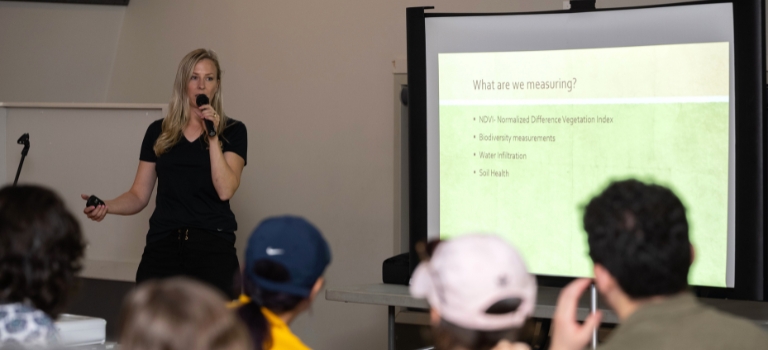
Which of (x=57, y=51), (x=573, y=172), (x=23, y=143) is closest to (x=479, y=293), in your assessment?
(x=573, y=172)

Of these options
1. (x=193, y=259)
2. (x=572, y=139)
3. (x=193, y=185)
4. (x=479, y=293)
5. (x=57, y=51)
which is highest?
(x=57, y=51)

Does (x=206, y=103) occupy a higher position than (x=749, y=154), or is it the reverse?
(x=206, y=103)

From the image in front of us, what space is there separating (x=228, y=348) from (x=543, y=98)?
1.88 m

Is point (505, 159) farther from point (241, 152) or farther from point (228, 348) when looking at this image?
point (228, 348)

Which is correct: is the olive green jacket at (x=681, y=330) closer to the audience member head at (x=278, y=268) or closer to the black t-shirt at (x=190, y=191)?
the audience member head at (x=278, y=268)

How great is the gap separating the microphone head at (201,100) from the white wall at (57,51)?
2593 mm

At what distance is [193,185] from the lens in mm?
2824

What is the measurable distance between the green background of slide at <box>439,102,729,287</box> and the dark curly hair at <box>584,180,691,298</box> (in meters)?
1.11

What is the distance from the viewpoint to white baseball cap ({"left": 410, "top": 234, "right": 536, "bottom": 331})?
120 cm

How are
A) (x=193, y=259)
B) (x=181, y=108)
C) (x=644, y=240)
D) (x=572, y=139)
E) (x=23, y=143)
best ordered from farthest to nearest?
1. (x=23, y=143)
2. (x=181, y=108)
3. (x=193, y=259)
4. (x=572, y=139)
5. (x=644, y=240)

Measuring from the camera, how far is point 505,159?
8.75 ft

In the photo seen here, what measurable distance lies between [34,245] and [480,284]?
0.69m

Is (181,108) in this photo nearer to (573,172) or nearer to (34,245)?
(573,172)

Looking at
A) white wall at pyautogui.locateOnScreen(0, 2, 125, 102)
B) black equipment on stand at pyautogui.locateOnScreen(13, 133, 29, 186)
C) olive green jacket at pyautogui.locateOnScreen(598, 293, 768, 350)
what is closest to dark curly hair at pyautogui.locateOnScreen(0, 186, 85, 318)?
olive green jacket at pyautogui.locateOnScreen(598, 293, 768, 350)
